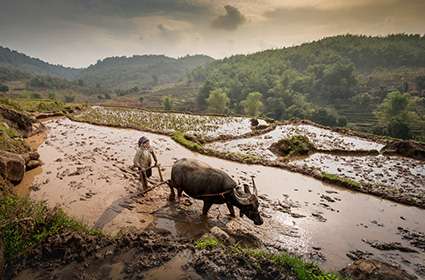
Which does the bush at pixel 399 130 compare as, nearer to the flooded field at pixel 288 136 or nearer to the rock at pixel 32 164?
the flooded field at pixel 288 136

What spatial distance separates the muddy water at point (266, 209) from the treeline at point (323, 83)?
38391 millimetres

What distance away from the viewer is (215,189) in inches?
346

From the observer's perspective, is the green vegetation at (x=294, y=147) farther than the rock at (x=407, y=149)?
No

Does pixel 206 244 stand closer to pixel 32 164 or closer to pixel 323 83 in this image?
pixel 32 164

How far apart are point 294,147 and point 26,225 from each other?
16.4 metres

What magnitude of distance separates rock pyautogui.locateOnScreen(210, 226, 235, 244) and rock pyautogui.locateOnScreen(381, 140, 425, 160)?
18.0m

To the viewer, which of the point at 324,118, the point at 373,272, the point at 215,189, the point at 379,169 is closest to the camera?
the point at 373,272

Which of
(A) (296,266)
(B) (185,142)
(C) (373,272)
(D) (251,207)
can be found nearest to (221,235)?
(D) (251,207)

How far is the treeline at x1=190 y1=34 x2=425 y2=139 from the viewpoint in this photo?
2919 inches

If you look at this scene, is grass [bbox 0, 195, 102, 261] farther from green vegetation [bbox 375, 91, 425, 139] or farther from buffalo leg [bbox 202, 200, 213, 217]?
green vegetation [bbox 375, 91, 425, 139]

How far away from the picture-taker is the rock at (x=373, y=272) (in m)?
6.51

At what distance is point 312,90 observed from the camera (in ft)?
327

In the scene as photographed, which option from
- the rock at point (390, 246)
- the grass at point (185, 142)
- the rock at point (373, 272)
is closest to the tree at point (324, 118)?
the grass at point (185, 142)

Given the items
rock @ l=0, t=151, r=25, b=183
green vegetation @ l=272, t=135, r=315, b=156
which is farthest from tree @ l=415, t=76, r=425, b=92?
rock @ l=0, t=151, r=25, b=183
